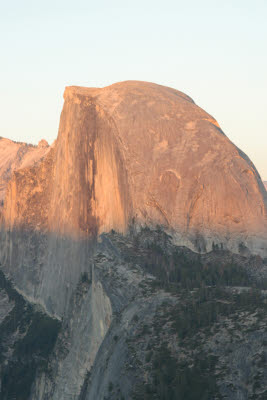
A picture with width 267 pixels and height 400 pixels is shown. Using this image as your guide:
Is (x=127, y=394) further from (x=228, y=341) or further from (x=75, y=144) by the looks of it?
(x=75, y=144)

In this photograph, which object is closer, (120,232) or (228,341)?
(228,341)

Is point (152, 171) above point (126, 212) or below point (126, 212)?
above

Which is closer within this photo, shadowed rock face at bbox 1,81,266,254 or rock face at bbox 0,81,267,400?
rock face at bbox 0,81,267,400

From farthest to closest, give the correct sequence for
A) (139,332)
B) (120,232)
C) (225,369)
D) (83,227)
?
(83,227) < (120,232) < (139,332) < (225,369)

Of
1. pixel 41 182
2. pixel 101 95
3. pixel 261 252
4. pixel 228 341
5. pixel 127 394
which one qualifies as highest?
pixel 101 95

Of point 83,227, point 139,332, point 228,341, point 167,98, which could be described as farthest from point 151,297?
point 167,98

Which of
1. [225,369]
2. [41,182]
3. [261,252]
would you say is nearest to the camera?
[225,369]

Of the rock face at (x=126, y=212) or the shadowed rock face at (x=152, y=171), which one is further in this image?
the shadowed rock face at (x=152, y=171)

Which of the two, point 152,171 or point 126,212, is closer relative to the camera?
point 126,212
